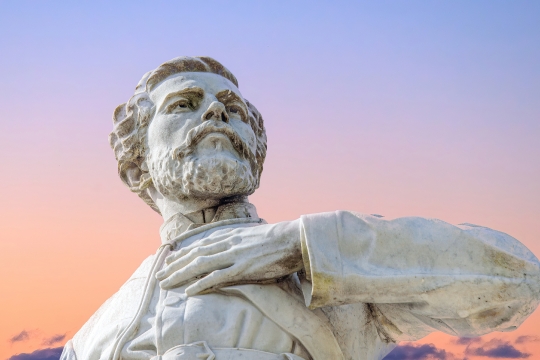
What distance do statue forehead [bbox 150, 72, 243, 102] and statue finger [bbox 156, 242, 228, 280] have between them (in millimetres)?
1546

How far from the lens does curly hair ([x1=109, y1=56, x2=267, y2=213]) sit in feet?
22.8

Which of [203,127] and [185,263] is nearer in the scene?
[185,263]

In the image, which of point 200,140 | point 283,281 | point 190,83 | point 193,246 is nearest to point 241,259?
point 283,281

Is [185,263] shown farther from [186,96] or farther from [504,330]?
[504,330]

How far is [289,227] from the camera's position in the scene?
17.8ft

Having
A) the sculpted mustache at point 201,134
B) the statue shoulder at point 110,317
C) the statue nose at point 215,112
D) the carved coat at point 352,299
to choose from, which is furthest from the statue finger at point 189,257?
the statue nose at point 215,112

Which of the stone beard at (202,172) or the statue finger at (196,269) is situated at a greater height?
the stone beard at (202,172)

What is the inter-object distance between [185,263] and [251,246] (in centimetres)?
52

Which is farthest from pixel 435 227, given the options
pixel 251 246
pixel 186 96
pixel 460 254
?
pixel 186 96

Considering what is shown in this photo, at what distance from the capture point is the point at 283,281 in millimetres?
5742

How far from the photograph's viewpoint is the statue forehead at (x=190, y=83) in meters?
6.83

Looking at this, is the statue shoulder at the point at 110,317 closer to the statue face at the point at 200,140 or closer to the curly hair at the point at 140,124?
the statue face at the point at 200,140

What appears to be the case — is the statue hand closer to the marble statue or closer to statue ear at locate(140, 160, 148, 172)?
the marble statue

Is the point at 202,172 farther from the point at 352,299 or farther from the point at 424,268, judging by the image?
the point at 424,268
